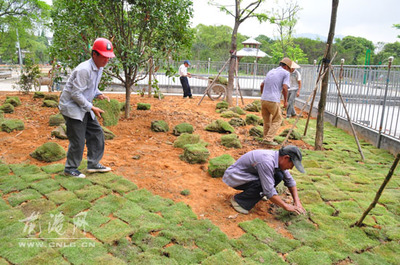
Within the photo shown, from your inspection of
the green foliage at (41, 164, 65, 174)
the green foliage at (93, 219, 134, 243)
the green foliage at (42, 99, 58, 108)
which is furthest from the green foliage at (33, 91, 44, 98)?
the green foliage at (93, 219, 134, 243)

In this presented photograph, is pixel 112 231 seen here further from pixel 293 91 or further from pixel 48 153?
pixel 293 91

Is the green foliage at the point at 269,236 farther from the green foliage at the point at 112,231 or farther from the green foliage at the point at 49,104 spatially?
the green foliage at the point at 49,104

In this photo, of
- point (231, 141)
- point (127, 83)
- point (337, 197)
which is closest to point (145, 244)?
point (337, 197)

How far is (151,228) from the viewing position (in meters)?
3.34

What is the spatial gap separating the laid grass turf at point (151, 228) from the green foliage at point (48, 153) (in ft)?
0.96

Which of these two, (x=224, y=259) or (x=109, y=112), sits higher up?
(x=109, y=112)

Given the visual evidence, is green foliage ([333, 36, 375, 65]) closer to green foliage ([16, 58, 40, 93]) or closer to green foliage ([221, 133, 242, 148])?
green foliage ([16, 58, 40, 93])

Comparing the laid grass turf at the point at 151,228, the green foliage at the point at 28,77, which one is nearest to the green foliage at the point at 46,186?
the laid grass turf at the point at 151,228

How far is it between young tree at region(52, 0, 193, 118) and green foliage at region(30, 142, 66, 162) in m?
2.68

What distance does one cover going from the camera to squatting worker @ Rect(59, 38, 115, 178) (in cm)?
407

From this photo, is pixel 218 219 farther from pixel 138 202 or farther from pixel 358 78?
pixel 358 78

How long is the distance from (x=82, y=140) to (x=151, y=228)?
5.57 ft

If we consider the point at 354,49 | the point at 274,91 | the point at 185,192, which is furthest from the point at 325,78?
the point at 354,49

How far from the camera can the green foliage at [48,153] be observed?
4.98m
